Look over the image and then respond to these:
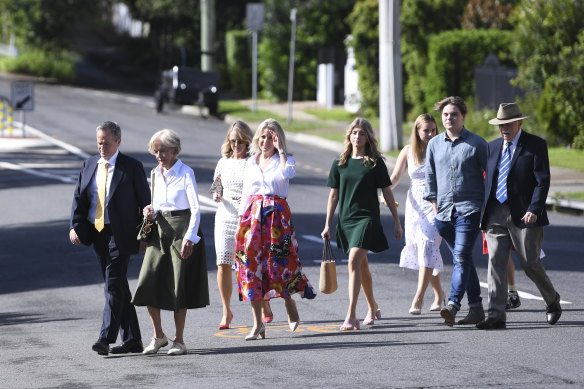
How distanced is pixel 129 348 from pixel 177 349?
43 cm

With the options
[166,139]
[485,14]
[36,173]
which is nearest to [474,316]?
[166,139]

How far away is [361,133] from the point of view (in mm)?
10320

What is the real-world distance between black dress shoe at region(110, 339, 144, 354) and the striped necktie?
3097 millimetres

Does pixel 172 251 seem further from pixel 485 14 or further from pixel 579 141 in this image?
pixel 485 14

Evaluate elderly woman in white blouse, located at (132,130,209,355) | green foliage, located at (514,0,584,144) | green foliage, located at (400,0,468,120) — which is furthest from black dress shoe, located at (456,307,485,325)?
green foliage, located at (400,0,468,120)

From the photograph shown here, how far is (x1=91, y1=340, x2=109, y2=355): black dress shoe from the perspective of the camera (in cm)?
938

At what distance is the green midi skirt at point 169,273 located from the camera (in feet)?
30.7

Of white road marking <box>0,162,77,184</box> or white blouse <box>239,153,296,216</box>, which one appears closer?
white blouse <box>239,153,296,216</box>

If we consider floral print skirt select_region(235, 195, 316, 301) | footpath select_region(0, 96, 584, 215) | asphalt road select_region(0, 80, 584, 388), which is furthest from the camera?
footpath select_region(0, 96, 584, 215)

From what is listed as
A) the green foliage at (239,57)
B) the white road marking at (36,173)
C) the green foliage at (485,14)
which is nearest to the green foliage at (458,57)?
the green foliage at (485,14)

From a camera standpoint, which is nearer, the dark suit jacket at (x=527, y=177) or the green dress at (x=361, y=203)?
the dark suit jacket at (x=527, y=177)

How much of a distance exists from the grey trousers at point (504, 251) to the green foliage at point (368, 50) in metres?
28.5

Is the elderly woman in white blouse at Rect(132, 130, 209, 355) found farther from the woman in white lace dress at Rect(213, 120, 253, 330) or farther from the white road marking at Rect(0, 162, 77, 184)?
the white road marking at Rect(0, 162, 77, 184)

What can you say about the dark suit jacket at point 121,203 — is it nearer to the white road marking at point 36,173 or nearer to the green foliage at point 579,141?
the white road marking at point 36,173
